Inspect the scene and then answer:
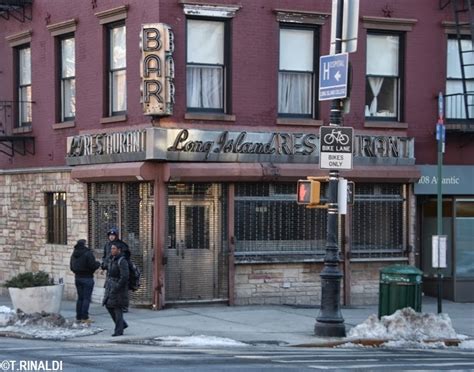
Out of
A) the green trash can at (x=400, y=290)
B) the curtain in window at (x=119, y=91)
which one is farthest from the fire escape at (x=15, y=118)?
the green trash can at (x=400, y=290)

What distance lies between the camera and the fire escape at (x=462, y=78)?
68.0 ft

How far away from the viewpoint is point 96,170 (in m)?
19.5

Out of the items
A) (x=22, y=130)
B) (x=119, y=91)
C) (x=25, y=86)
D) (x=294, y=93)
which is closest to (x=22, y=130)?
(x=22, y=130)

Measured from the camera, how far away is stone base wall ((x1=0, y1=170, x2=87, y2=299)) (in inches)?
818

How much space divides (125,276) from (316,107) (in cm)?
705

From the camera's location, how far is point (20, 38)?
2269cm

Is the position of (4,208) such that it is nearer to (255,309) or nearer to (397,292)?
A: (255,309)

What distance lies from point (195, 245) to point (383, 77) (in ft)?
19.7

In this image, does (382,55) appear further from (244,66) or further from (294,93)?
(244,66)

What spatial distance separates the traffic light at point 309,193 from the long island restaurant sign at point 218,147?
12.2 feet

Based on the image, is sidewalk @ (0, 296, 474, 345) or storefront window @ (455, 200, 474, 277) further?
storefront window @ (455, 200, 474, 277)

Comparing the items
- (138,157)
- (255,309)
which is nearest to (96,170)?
(138,157)

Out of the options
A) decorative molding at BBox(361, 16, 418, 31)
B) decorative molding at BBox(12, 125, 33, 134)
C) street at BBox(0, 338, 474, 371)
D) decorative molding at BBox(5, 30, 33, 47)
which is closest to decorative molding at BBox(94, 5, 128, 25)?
decorative molding at BBox(5, 30, 33, 47)

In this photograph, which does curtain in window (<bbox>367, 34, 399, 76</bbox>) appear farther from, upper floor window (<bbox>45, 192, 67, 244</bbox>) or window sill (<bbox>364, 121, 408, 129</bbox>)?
upper floor window (<bbox>45, 192, 67, 244</bbox>)
